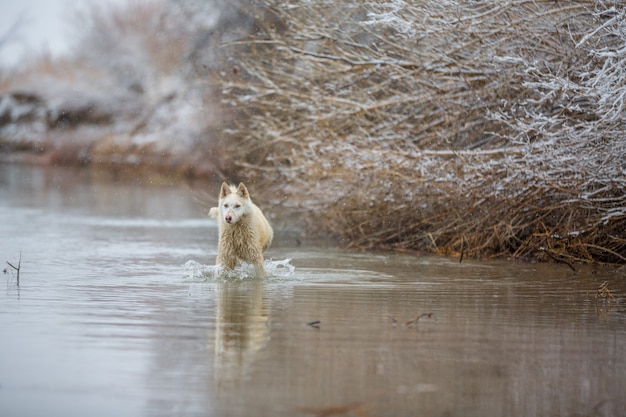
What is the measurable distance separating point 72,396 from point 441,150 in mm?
9971

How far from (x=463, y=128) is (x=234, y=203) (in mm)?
4459

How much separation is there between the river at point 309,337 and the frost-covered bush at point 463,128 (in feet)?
2.60

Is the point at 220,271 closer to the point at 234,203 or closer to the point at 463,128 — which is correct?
the point at 234,203

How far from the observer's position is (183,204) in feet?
82.6

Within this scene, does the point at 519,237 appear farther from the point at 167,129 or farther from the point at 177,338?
the point at 167,129

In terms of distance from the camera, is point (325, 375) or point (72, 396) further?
point (325, 375)

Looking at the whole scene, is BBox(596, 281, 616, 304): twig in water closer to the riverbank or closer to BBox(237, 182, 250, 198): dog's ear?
the riverbank

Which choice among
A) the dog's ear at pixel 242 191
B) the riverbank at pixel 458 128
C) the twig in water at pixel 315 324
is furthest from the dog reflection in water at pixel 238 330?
the riverbank at pixel 458 128

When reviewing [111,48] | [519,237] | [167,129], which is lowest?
[519,237]

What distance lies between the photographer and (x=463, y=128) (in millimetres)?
14664

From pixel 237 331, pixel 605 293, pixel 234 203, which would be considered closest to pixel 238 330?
pixel 237 331

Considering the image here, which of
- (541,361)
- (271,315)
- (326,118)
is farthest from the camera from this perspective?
(326,118)

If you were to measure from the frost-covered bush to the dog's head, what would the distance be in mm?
2894

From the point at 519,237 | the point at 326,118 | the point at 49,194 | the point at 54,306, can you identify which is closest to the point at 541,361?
the point at 54,306
